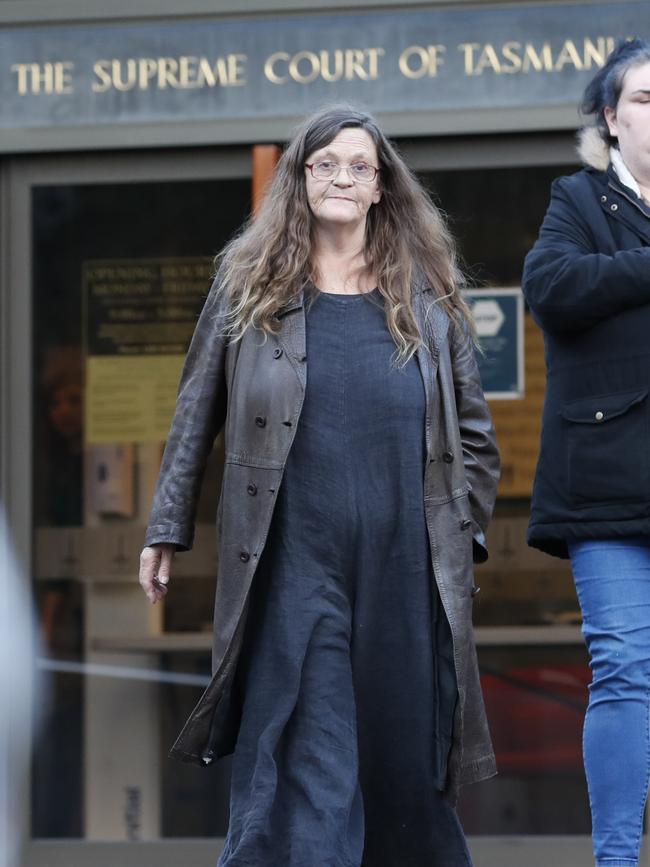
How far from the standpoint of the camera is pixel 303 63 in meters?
6.30

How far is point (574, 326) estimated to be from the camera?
4.08m

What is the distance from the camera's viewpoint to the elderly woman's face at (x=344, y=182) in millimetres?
4102

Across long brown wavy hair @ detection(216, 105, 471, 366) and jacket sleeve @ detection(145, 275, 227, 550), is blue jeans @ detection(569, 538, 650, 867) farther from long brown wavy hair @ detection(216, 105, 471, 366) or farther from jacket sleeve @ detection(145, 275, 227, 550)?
jacket sleeve @ detection(145, 275, 227, 550)

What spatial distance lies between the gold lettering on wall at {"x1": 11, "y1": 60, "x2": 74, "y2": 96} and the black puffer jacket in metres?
2.79

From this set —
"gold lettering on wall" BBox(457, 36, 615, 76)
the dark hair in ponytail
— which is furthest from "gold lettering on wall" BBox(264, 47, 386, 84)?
the dark hair in ponytail

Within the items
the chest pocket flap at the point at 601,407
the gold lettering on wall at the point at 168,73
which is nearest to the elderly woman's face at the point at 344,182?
the chest pocket flap at the point at 601,407

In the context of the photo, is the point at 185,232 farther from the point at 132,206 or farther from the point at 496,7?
the point at 496,7

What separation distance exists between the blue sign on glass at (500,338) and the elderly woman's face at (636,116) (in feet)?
7.16

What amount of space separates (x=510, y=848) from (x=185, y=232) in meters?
2.56

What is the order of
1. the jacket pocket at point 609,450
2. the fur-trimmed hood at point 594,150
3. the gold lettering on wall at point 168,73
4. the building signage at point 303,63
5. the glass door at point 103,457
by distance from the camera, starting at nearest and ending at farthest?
the jacket pocket at point 609,450, the fur-trimmed hood at point 594,150, the building signage at point 303,63, the gold lettering on wall at point 168,73, the glass door at point 103,457

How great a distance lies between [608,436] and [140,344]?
2.86m

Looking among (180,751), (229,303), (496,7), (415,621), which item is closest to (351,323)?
(229,303)

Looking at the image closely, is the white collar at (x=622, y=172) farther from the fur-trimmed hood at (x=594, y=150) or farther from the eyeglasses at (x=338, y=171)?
the eyeglasses at (x=338, y=171)

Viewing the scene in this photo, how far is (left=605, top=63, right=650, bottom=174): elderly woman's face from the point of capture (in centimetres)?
413
